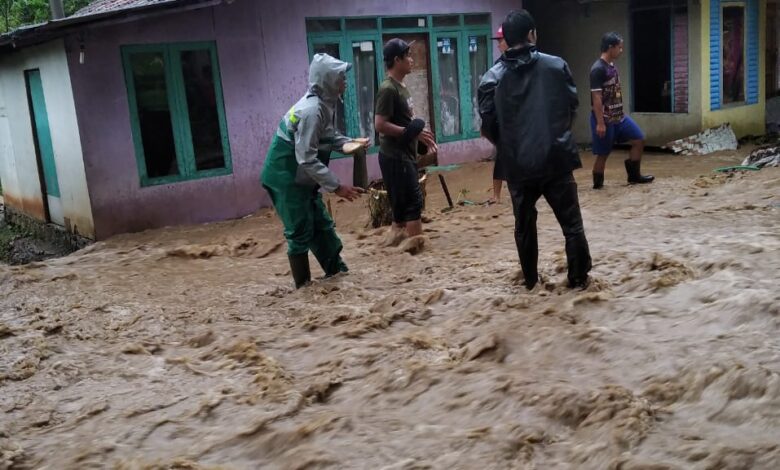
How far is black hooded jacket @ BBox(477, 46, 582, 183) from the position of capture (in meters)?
4.68

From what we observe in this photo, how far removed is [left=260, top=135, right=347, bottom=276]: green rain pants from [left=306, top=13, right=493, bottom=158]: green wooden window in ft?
18.2

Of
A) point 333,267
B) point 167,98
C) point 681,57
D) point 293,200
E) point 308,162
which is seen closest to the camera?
point 308,162

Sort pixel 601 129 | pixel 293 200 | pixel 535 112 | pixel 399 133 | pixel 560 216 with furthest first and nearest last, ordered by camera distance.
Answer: pixel 601 129 < pixel 399 133 < pixel 293 200 < pixel 560 216 < pixel 535 112

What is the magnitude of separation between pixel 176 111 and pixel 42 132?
1986mm

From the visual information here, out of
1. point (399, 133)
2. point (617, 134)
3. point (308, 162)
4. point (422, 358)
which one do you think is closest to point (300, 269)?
point (308, 162)

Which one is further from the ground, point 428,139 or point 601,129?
point 428,139

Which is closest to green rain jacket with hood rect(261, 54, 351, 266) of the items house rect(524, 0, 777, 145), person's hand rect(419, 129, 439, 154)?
person's hand rect(419, 129, 439, 154)

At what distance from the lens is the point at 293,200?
553 centimetres

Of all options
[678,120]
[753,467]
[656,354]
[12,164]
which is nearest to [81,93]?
[12,164]

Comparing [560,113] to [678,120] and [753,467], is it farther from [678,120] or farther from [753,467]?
[678,120]

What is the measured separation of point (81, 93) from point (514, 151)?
234 inches

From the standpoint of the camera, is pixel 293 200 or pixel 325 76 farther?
pixel 293 200

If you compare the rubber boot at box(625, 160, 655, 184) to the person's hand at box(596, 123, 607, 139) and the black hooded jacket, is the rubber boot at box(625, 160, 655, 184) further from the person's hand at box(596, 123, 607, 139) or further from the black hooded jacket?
the black hooded jacket

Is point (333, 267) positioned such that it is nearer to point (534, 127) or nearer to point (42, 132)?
point (534, 127)
